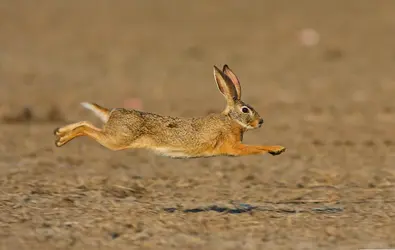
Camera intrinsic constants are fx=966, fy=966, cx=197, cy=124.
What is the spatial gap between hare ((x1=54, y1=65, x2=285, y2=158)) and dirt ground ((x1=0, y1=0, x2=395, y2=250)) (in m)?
0.50

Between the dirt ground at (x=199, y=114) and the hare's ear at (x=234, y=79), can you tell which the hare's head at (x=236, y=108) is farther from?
the dirt ground at (x=199, y=114)

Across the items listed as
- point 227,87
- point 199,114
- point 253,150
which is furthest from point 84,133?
point 199,114

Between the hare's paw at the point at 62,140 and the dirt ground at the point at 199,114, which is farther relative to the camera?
the hare's paw at the point at 62,140

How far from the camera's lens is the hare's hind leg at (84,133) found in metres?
8.23

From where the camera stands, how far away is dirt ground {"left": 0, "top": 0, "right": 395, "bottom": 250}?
746 centimetres

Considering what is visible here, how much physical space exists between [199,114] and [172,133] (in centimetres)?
642

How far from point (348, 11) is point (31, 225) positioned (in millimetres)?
20163

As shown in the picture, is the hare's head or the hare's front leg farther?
the hare's head

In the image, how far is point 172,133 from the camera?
823cm

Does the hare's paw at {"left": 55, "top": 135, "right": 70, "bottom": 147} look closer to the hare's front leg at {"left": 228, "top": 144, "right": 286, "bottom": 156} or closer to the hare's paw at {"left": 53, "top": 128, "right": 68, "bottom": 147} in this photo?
the hare's paw at {"left": 53, "top": 128, "right": 68, "bottom": 147}

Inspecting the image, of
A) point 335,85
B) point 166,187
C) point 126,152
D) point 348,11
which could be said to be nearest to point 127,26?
point 348,11

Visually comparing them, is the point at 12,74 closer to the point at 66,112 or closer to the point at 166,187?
the point at 66,112

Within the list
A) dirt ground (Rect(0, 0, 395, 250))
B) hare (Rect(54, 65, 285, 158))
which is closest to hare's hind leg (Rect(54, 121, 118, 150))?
hare (Rect(54, 65, 285, 158))

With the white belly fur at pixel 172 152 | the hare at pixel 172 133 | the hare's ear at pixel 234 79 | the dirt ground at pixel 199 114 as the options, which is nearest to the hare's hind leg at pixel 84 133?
the hare at pixel 172 133
